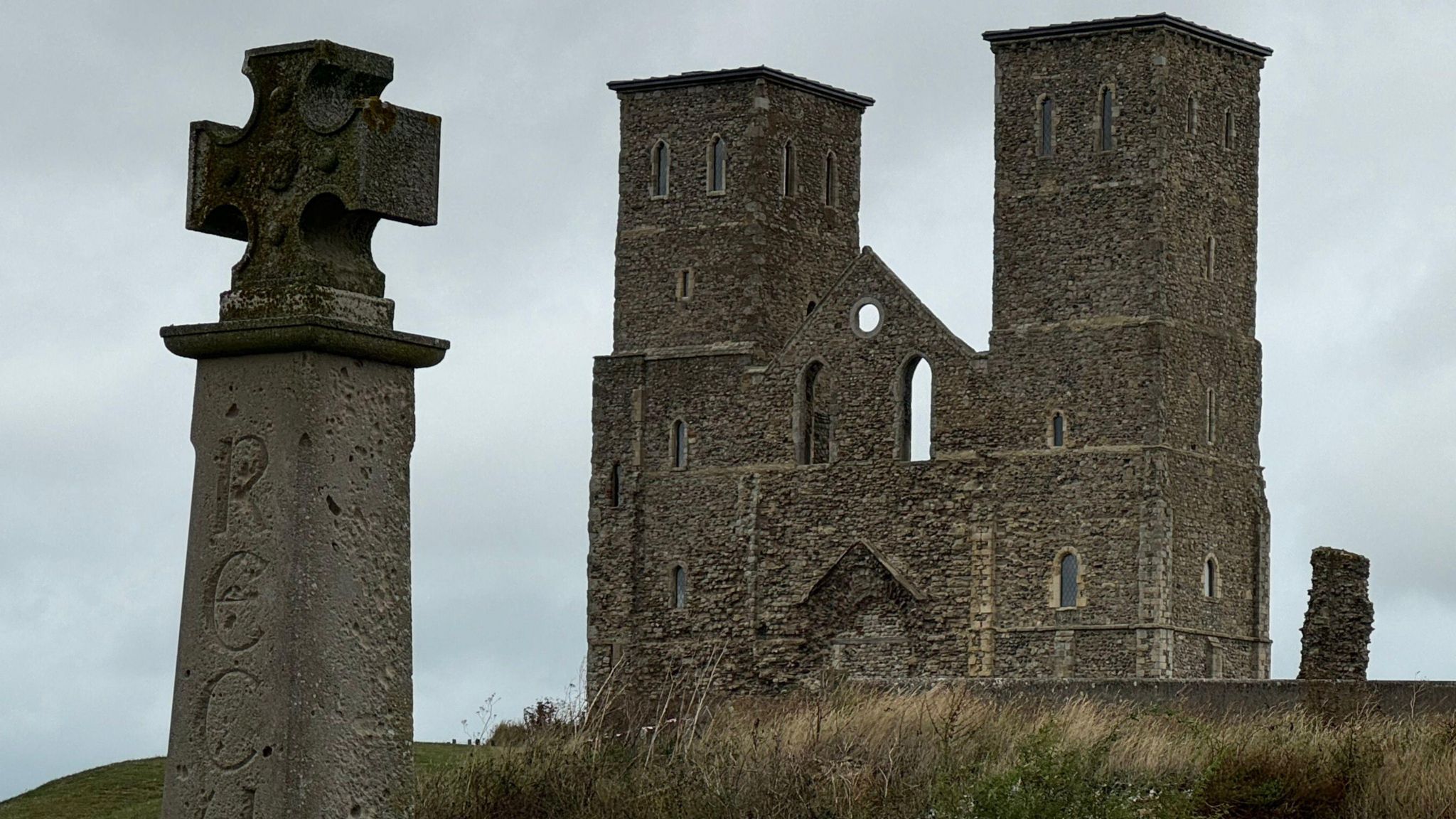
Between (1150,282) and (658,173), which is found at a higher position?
(658,173)

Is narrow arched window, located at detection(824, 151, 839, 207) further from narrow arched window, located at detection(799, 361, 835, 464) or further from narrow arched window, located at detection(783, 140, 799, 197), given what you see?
narrow arched window, located at detection(799, 361, 835, 464)

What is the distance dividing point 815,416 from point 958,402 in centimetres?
275

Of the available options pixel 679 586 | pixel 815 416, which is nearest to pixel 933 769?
pixel 815 416

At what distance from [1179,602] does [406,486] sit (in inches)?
1158

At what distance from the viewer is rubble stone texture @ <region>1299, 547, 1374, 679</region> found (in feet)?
95.2

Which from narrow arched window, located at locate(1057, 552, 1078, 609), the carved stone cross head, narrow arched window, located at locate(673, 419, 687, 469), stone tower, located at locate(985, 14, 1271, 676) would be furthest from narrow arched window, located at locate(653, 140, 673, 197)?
the carved stone cross head

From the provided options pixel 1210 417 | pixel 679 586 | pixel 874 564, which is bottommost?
pixel 679 586

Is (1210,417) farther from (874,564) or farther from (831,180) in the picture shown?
(831,180)

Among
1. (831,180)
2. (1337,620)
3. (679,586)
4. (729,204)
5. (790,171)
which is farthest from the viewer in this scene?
(831,180)

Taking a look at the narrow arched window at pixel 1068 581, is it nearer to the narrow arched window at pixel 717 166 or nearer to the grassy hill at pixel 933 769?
the narrow arched window at pixel 717 166

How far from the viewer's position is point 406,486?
26.9 ft

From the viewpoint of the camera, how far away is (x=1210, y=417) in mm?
37500

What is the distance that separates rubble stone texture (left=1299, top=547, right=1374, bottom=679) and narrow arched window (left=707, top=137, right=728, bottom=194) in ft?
47.1

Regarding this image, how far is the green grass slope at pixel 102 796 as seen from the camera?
23125 mm
